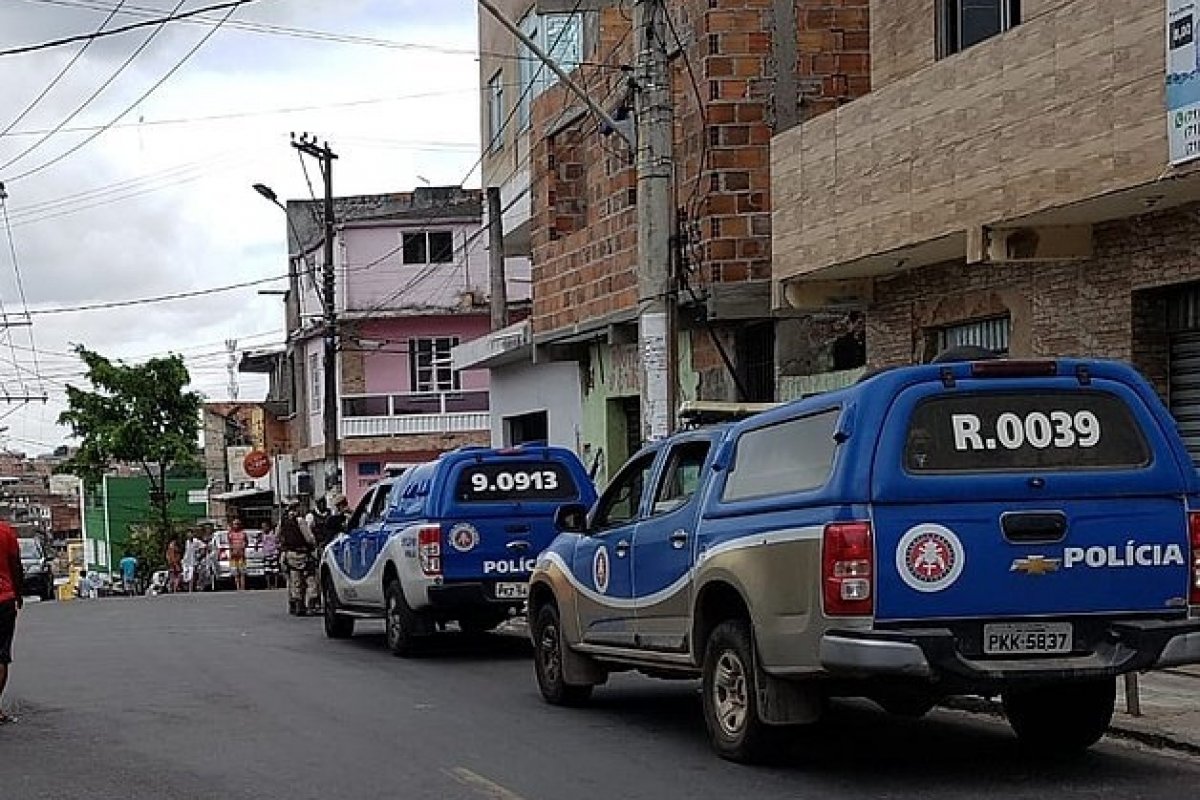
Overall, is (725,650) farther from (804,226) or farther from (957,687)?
(804,226)

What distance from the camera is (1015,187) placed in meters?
15.1

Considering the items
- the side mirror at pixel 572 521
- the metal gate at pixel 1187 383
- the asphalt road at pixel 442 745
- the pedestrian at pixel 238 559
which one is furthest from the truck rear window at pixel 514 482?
the pedestrian at pixel 238 559

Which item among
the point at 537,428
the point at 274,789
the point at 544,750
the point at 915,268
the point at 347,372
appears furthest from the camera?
the point at 347,372

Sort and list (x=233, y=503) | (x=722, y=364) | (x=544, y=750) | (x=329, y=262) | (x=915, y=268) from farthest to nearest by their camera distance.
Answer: (x=233, y=503) < (x=329, y=262) < (x=722, y=364) < (x=915, y=268) < (x=544, y=750)

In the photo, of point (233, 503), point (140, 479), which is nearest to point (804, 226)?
point (233, 503)

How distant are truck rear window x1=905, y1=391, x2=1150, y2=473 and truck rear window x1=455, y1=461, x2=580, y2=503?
27.7 ft

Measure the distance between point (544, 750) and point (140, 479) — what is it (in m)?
75.1

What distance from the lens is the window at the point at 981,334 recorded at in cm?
1756

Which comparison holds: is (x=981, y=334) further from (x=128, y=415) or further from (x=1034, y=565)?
(x=128, y=415)

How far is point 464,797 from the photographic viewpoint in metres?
9.51

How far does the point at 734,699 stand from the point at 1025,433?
7.44 feet

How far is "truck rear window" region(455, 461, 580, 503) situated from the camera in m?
17.2

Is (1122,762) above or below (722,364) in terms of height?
below

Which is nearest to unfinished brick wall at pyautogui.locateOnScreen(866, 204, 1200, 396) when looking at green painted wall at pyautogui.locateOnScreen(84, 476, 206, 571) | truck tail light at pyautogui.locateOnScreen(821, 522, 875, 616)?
truck tail light at pyautogui.locateOnScreen(821, 522, 875, 616)
